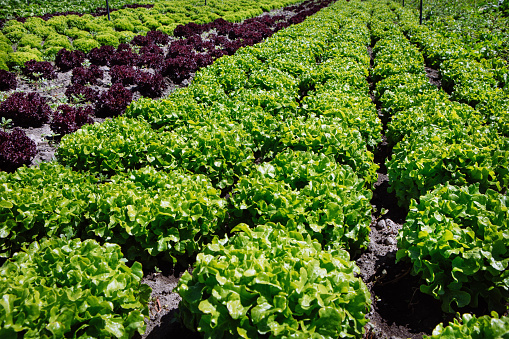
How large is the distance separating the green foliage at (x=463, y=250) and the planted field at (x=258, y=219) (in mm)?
18

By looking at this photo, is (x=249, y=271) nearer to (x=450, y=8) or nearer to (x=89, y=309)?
(x=89, y=309)

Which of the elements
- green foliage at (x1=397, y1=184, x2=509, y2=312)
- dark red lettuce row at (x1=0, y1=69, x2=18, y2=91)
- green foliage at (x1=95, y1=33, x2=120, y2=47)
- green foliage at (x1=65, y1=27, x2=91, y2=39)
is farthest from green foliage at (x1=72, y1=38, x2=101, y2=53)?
green foliage at (x1=397, y1=184, x2=509, y2=312)

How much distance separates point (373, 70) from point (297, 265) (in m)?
9.83

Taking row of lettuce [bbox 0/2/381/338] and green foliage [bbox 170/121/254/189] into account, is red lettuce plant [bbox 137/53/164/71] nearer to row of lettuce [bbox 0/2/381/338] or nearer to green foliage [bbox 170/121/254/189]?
row of lettuce [bbox 0/2/381/338]

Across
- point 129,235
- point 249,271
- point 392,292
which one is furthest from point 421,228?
point 129,235

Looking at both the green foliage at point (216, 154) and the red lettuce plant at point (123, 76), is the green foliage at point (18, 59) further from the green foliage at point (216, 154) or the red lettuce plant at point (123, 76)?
the green foliage at point (216, 154)

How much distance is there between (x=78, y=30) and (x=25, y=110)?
10.3 meters

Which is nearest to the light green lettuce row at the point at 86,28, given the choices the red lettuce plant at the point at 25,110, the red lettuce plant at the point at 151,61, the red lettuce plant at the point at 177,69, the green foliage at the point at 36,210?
the red lettuce plant at the point at 151,61

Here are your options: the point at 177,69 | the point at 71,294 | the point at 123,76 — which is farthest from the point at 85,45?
the point at 71,294

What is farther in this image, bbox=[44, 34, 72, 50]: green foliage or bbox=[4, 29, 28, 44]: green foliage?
bbox=[4, 29, 28, 44]: green foliage

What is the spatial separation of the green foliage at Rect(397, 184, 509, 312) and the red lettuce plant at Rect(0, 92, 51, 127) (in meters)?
8.57

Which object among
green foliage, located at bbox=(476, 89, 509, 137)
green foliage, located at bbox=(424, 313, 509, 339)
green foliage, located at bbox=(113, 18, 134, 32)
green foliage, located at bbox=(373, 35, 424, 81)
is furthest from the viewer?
green foliage, located at bbox=(113, 18, 134, 32)

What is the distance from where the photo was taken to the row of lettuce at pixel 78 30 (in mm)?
12340

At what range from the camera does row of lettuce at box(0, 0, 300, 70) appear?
1234 cm
